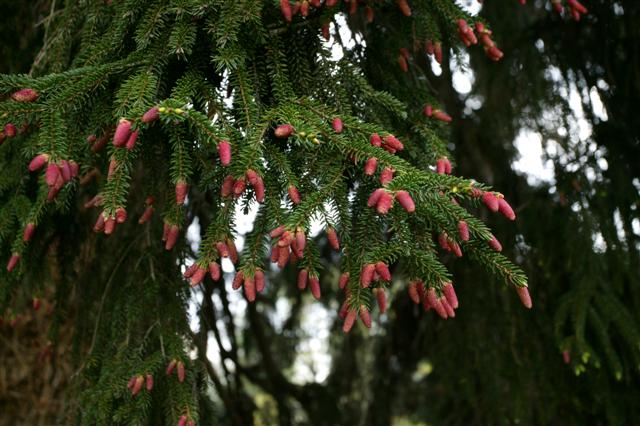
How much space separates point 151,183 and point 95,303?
30.4 inches

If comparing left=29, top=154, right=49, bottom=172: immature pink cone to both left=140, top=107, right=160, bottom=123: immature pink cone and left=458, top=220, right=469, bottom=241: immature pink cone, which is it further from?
left=458, top=220, right=469, bottom=241: immature pink cone

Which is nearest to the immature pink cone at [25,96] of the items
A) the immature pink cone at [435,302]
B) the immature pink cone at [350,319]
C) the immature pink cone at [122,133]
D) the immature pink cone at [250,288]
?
the immature pink cone at [122,133]

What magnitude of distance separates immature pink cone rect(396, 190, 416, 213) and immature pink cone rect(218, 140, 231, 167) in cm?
36

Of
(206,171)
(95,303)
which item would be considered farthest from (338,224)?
(95,303)

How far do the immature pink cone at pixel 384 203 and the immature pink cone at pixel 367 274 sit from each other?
6.1 inches

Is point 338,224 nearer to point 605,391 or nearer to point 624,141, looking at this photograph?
point 605,391

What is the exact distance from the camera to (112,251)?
273 centimetres

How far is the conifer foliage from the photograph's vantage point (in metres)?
1.54

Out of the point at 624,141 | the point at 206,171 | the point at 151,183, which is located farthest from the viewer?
the point at 624,141

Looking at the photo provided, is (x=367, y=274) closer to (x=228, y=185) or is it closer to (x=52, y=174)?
(x=228, y=185)

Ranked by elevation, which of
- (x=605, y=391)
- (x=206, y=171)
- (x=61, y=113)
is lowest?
(x=605, y=391)

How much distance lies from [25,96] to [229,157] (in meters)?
0.54

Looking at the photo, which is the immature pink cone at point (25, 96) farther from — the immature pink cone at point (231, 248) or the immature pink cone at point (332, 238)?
the immature pink cone at point (332, 238)

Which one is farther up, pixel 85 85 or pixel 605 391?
pixel 85 85
